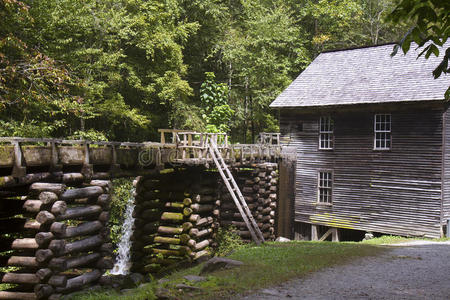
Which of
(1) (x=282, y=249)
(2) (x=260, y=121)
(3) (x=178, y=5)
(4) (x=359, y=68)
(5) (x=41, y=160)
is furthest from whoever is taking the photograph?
(2) (x=260, y=121)

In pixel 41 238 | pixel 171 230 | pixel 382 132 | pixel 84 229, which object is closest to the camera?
pixel 41 238

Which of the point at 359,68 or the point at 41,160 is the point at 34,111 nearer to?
the point at 41,160

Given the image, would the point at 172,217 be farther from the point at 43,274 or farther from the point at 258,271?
the point at 43,274

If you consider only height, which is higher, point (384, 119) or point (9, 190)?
point (384, 119)

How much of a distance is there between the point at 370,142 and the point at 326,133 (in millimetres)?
2635

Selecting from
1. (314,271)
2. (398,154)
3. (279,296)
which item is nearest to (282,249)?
(314,271)

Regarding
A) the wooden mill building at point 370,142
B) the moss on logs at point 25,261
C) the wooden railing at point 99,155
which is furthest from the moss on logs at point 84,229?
the wooden mill building at point 370,142

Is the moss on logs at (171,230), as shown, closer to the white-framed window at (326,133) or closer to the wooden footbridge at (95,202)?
the wooden footbridge at (95,202)

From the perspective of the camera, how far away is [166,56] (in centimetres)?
3041

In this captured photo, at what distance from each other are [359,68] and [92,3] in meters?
15.3

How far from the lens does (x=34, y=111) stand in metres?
20.2

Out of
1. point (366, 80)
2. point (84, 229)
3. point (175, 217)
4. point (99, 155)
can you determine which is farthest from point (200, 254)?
point (366, 80)

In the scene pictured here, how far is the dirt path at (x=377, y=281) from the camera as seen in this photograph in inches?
364

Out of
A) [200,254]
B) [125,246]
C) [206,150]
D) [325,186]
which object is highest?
[206,150]
